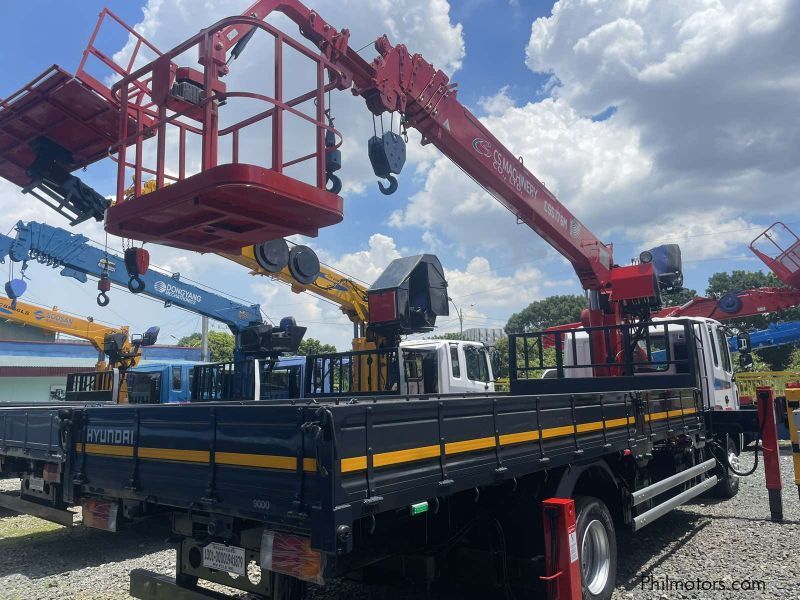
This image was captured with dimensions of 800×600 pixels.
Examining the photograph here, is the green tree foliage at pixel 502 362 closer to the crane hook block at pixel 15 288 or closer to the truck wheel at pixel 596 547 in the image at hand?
the truck wheel at pixel 596 547

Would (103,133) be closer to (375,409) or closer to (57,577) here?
(57,577)

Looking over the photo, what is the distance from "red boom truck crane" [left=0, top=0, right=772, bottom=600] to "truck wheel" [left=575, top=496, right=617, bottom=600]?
17mm

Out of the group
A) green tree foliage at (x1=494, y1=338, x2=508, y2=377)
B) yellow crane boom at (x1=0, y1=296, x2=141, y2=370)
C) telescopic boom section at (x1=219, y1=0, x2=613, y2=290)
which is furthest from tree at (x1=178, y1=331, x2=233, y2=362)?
telescopic boom section at (x1=219, y1=0, x2=613, y2=290)

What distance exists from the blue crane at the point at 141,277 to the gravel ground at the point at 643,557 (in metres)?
3.62

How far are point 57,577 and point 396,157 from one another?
19.4 ft

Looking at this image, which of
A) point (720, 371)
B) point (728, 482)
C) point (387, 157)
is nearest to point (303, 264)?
point (387, 157)

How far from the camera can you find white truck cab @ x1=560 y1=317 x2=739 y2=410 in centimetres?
817

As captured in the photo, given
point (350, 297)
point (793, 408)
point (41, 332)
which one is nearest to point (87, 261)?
point (350, 297)

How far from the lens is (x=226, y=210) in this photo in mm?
4625

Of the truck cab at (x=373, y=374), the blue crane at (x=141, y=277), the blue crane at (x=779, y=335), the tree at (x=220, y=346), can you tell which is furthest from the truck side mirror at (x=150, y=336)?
the tree at (x=220, y=346)

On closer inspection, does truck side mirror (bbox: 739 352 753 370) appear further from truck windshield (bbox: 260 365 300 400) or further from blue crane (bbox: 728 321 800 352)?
blue crane (bbox: 728 321 800 352)

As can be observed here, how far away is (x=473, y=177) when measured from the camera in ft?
30.6

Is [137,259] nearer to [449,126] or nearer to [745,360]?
[449,126]

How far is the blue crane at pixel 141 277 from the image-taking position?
1134 centimetres
